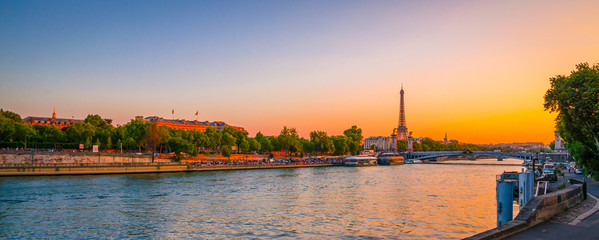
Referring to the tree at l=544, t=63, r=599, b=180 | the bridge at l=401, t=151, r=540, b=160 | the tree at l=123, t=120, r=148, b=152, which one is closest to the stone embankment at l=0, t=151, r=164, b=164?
the tree at l=123, t=120, r=148, b=152

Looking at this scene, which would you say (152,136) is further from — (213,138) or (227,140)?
(227,140)

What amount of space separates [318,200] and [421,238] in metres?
15.4

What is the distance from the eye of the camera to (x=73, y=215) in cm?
2680

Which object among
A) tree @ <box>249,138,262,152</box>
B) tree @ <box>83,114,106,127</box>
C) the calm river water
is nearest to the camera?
the calm river water

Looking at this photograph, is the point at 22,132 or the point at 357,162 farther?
the point at 357,162

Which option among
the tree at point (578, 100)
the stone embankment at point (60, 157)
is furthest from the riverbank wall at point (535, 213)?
the stone embankment at point (60, 157)

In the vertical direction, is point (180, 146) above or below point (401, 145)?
above

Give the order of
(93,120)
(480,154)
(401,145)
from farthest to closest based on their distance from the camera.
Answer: (401,145)
(480,154)
(93,120)

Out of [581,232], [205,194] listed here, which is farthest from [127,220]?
[581,232]

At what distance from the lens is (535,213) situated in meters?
13.4

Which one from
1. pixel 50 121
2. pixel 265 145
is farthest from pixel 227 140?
pixel 50 121

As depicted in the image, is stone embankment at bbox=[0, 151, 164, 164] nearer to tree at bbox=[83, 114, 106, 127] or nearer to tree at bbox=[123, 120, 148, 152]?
tree at bbox=[123, 120, 148, 152]

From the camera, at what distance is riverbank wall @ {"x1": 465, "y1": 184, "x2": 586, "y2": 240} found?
11.5 metres

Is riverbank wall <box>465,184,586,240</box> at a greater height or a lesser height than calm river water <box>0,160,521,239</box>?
greater
